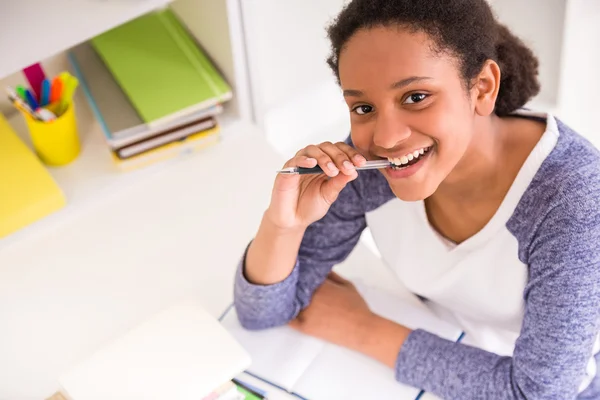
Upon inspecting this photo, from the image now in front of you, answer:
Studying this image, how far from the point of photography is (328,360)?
116 cm

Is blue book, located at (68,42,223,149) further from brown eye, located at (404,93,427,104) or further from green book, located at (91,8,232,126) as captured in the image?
brown eye, located at (404,93,427,104)

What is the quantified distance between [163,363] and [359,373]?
0.29 meters

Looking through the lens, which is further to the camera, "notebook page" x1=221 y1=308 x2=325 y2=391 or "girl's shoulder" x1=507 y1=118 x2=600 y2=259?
"notebook page" x1=221 y1=308 x2=325 y2=391

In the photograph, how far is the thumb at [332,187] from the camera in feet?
3.65

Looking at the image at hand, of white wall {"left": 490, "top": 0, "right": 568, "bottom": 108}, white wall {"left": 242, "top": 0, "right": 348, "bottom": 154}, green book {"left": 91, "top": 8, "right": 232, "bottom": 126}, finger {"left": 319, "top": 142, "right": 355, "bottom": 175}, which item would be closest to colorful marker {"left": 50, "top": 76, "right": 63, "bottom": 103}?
green book {"left": 91, "top": 8, "right": 232, "bottom": 126}

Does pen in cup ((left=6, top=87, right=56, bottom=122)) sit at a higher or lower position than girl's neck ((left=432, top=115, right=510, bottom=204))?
higher

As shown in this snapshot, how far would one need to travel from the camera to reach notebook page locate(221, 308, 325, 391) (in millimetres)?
1133

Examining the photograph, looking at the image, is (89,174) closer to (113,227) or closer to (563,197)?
(113,227)

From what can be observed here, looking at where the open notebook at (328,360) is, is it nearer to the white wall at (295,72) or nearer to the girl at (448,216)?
the girl at (448,216)

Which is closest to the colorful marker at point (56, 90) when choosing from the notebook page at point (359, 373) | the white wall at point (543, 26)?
the notebook page at point (359, 373)

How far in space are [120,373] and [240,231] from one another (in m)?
0.40

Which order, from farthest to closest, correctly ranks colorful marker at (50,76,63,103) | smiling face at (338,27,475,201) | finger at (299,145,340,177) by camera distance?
colorful marker at (50,76,63,103), finger at (299,145,340,177), smiling face at (338,27,475,201)

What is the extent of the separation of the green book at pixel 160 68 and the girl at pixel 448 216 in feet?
1.15

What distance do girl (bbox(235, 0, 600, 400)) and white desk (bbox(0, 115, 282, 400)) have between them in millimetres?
132
